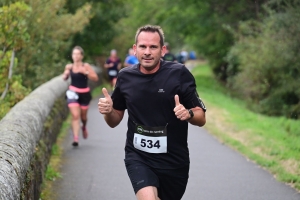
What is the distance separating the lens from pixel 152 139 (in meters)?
5.35

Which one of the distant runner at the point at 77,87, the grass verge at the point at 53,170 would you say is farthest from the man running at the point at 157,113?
the distant runner at the point at 77,87

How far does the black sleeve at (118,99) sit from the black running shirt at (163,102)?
116 millimetres

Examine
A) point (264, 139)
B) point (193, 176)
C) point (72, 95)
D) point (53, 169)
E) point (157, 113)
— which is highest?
point (157, 113)

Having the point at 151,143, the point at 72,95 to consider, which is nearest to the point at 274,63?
the point at 72,95

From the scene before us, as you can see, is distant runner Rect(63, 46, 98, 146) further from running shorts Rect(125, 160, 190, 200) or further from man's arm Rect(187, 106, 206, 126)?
man's arm Rect(187, 106, 206, 126)

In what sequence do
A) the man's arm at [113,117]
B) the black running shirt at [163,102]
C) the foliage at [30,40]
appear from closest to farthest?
the black running shirt at [163,102]
the man's arm at [113,117]
the foliage at [30,40]

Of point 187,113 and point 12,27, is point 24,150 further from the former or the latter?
point 12,27

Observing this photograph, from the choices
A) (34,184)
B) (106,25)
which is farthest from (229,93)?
(34,184)

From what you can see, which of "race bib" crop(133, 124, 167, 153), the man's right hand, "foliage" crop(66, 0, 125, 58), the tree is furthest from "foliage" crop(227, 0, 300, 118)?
the man's right hand

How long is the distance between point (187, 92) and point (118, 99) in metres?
0.67

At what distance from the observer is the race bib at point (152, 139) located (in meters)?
5.37

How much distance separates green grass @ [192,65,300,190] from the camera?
1036cm

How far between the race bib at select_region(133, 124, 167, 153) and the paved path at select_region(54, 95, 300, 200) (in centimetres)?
293

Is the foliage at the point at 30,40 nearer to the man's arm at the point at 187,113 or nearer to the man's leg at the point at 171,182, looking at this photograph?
the man's leg at the point at 171,182
